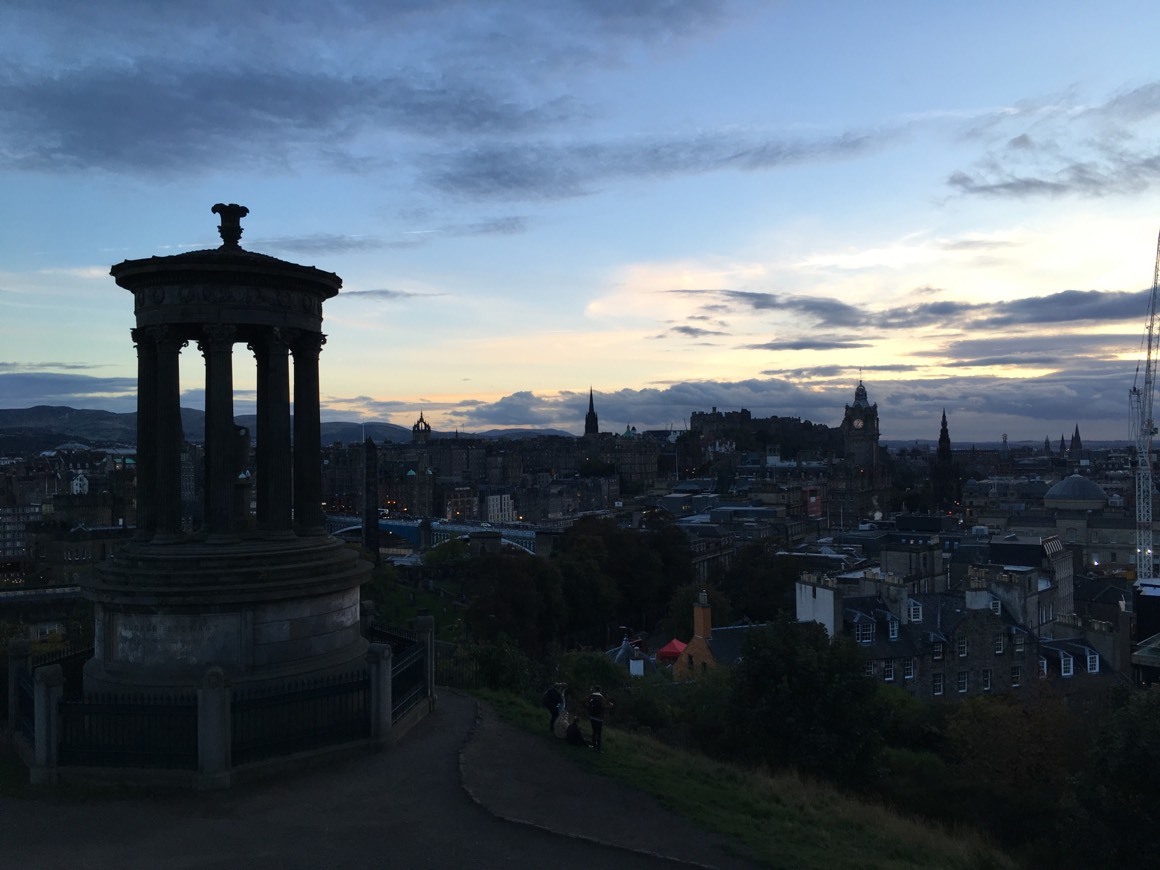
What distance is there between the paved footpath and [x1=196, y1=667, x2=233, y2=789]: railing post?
8.3 inches

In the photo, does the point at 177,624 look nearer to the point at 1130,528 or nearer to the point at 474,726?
the point at 474,726

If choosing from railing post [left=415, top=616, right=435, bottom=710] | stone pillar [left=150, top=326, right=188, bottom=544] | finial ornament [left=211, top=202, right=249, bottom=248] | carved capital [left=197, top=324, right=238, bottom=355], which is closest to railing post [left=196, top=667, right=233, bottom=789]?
stone pillar [left=150, top=326, right=188, bottom=544]

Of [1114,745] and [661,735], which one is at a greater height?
[1114,745]

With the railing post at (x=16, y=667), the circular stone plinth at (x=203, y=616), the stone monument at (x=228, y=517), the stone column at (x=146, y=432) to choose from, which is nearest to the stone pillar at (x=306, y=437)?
the stone monument at (x=228, y=517)

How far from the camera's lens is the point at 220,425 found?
1717 cm

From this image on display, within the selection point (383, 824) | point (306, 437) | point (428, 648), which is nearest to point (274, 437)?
point (306, 437)

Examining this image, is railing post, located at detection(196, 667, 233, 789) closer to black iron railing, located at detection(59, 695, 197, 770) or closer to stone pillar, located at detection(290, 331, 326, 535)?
black iron railing, located at detection(59, 695, 197, 770)

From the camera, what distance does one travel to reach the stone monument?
15.6m

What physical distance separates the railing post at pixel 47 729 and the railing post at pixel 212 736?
2275mm

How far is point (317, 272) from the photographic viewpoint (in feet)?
58.9

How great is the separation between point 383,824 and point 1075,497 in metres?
116

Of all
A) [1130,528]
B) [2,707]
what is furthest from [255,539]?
[1130,528]

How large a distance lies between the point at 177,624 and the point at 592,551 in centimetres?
6180

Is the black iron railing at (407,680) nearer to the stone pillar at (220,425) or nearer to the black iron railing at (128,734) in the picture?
the black iron railing at (128,734)
